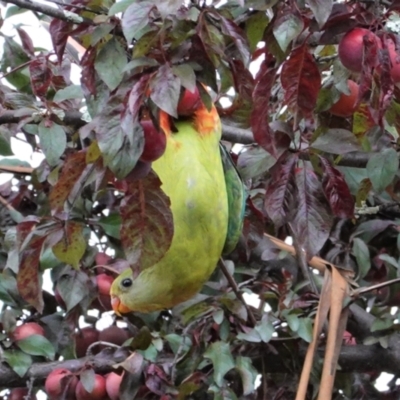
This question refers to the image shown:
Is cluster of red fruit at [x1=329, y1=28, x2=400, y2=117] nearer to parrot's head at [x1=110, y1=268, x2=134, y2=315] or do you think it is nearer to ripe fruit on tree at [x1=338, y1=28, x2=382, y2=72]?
ripe fruit on tree at [x1=338, y1=28, x2=382, y2=72]

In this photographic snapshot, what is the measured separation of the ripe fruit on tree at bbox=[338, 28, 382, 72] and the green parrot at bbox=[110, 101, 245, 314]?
19cm

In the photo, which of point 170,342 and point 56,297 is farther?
point 56,297

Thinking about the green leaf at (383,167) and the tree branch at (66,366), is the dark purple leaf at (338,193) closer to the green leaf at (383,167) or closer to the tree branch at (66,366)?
the green leaf at (383,167)

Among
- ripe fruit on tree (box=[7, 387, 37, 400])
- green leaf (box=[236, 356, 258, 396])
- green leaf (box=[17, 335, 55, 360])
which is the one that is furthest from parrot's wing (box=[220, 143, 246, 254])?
ripe fruit on tree (box=[7, 387, 37, 400])

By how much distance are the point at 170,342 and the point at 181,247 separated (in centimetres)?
46

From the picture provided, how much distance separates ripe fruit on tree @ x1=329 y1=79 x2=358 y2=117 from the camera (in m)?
1.11

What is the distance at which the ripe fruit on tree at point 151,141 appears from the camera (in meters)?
0.81

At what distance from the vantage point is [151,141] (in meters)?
0.82

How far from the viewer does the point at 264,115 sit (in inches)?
35.7

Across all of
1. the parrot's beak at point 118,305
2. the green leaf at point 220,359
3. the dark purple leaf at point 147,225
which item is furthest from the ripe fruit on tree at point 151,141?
the green leaf at point 220,359

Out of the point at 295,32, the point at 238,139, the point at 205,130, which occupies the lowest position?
the point at 238,139

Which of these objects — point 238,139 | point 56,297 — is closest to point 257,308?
point 56,297

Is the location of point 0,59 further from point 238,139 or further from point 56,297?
point 238,139

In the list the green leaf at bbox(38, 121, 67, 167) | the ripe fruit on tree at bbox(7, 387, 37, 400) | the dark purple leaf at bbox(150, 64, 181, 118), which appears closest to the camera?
the dark purple leaf at bbox(150, 64, 181, 118)
